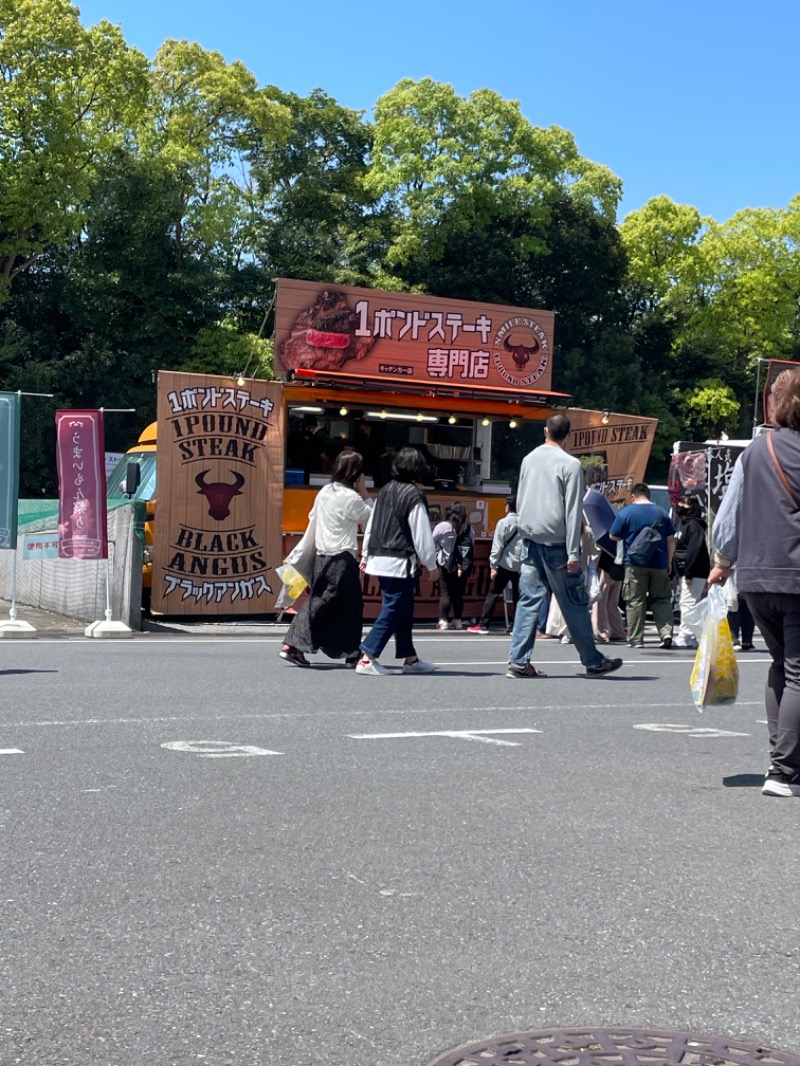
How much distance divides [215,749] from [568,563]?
4.36 meters

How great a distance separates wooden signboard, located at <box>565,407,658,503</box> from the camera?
21.4 metres

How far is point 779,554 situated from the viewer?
5.99m

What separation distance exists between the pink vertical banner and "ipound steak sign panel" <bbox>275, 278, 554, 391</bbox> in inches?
139

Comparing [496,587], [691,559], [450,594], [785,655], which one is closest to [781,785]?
[785,655]

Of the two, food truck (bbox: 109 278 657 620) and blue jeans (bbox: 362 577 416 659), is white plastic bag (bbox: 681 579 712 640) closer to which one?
blue jeans (bbox: 362 577 416 659)


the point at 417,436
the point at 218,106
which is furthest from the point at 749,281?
the point at 417,436

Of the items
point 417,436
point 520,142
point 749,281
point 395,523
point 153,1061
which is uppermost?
point 520,142

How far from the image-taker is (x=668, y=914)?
4.21m

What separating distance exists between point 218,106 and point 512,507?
110 ft

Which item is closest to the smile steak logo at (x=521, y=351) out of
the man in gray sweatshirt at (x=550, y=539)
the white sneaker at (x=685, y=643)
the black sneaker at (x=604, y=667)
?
the white sneaker at (x=685, y=643)

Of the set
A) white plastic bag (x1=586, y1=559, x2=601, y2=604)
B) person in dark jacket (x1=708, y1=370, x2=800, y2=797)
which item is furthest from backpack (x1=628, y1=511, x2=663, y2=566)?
person in dark jacket (x1=708, y1=370, x2=800, y2=797)

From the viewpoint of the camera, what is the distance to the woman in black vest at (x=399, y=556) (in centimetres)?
1098

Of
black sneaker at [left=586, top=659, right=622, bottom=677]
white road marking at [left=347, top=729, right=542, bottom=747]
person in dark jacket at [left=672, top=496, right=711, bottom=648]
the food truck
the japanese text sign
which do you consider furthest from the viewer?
the food truck

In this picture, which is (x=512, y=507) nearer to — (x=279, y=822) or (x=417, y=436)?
(x=417, y=436)
